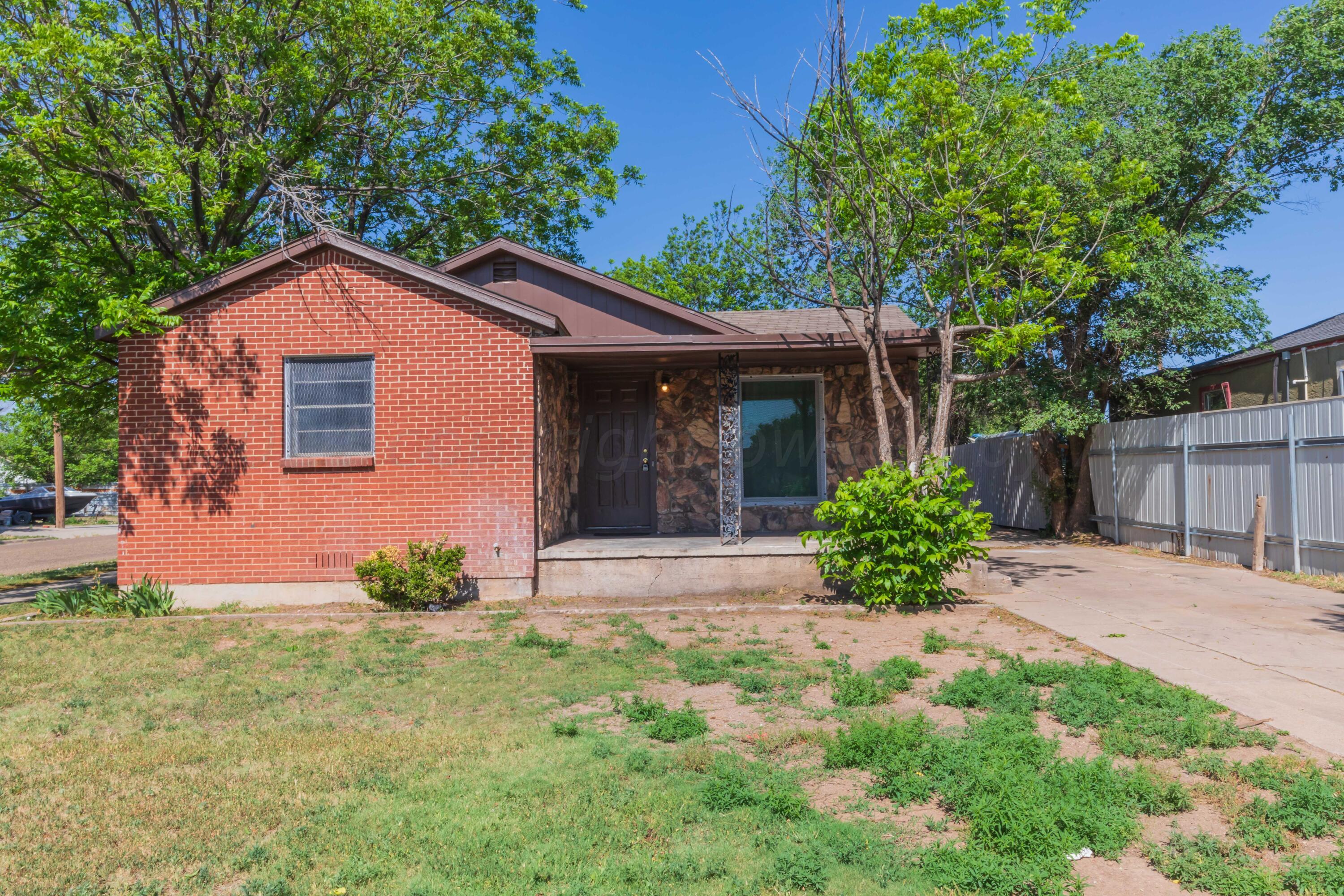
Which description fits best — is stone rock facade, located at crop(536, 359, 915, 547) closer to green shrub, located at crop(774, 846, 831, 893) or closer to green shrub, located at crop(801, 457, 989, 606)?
green shrub, located at crop(801, 457, 989, 606)

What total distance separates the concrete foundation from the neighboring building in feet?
48.4

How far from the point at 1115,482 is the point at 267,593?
14.0 m

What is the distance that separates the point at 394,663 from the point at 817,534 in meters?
4.57

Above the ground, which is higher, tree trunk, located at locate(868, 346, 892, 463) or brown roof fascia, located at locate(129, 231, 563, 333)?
brown roof fascia, located at locate(129, 231, 563, 333)

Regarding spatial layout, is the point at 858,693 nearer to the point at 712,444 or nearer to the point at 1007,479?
the point at 712,444

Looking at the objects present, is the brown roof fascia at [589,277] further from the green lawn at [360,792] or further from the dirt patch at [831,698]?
the green lawn at [360,792]

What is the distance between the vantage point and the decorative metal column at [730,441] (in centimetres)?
1027

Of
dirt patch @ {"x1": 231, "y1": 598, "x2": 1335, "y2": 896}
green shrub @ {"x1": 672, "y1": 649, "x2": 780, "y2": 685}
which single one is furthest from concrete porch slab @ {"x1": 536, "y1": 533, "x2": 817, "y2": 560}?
green shrub @ {"x1": 672, "y1": 649, "x2": 780, "y2": 685}

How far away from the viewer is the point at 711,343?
971 cm

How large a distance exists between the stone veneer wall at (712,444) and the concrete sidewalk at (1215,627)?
8.99 ft

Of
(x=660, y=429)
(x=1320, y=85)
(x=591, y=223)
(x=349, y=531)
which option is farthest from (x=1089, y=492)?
(x=349, y=531)

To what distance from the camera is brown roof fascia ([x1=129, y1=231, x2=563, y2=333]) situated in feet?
30.4

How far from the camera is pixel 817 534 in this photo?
29.1 feet

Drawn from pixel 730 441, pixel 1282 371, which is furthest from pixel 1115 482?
pixel 730 441
